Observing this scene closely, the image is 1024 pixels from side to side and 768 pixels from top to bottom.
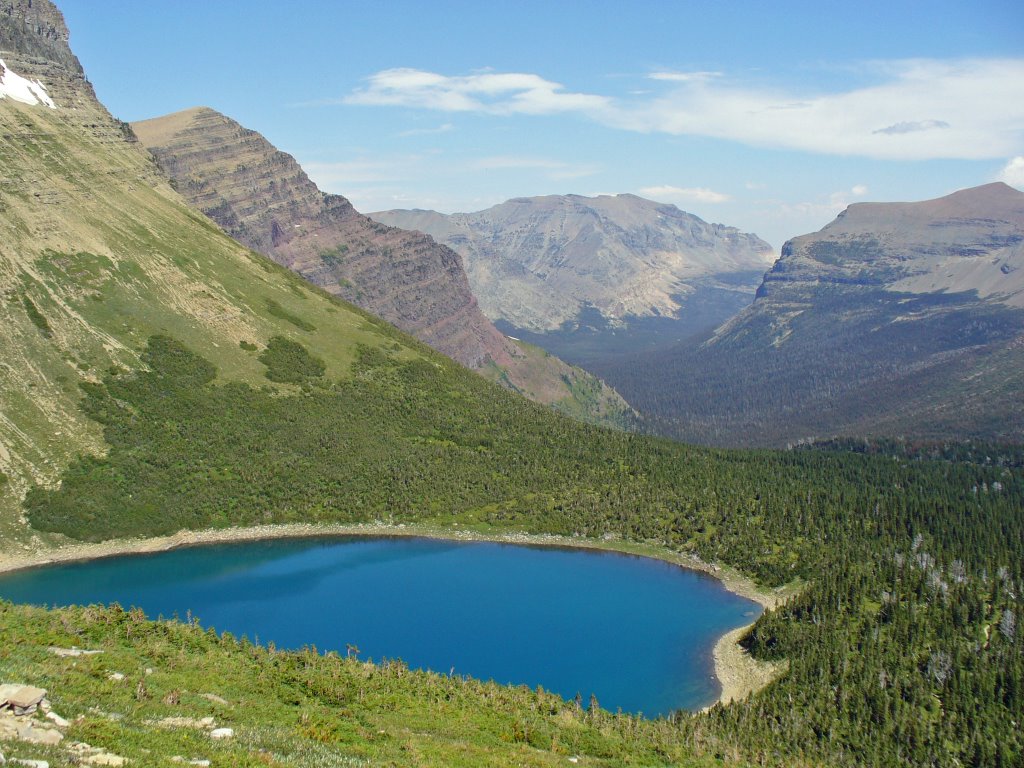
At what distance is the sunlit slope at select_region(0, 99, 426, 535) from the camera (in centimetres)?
14950

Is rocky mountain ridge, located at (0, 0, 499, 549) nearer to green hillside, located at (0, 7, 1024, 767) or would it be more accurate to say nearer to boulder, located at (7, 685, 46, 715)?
green hillside, located at (0, 7, 1024, 767)

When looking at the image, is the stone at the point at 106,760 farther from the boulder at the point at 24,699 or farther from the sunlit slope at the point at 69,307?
the sunlit slope at the point at 69,307

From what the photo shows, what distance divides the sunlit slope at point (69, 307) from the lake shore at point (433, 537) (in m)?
9.93

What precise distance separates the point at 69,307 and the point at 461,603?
96.6 meters

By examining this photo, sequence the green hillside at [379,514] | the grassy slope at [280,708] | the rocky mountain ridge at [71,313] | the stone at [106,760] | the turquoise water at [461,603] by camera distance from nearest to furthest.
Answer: the stone at [106,760]
the grassy slope at [280,708]
the green hillside at [379,514]
the turquoise water at [461,603]
the rocky mountain ridge at [71,313]

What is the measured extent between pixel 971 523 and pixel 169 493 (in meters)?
127

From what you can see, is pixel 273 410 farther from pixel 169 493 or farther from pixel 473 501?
pixel 473 501

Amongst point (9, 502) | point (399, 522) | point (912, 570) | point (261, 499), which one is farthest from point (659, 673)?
point (9, 502)

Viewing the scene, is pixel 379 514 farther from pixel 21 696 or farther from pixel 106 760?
pixel 106 760

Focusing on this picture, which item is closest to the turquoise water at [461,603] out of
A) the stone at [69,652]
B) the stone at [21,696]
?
the stone at [69,652]

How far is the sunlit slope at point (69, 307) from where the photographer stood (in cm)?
14950

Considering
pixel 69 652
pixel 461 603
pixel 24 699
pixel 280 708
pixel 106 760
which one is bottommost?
pixel 461 603

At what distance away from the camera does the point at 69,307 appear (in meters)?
168

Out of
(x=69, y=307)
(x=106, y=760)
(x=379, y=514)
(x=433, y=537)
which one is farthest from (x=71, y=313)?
(x=106, y=760)
